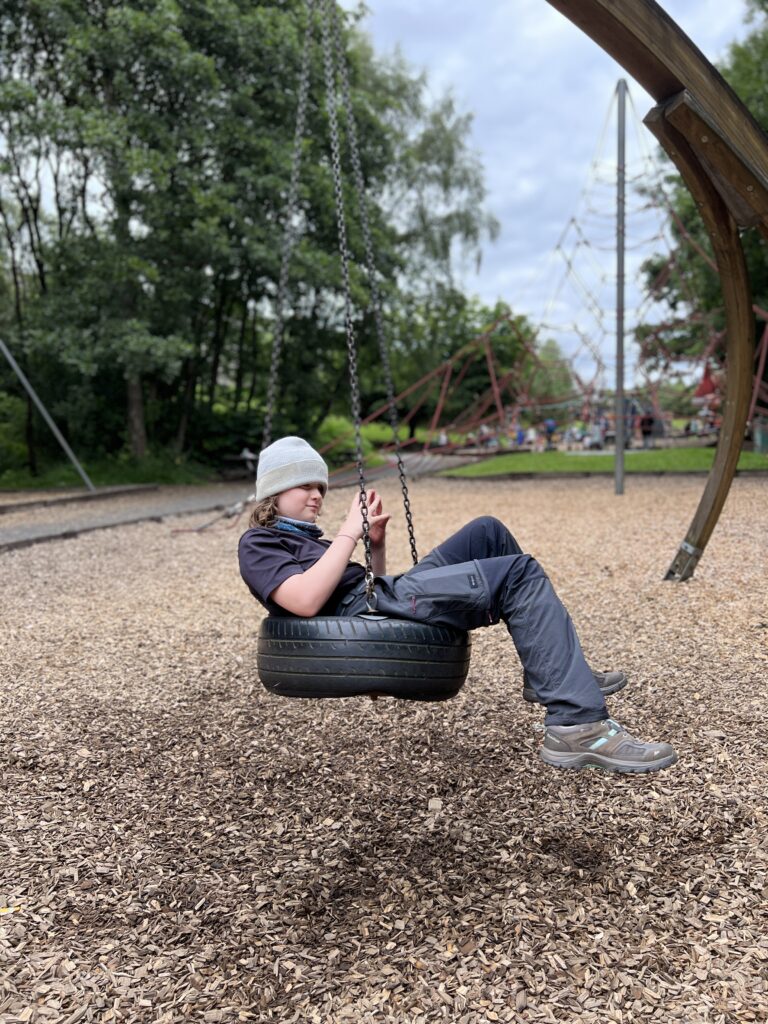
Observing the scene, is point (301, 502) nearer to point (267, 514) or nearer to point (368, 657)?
point (267, 514)

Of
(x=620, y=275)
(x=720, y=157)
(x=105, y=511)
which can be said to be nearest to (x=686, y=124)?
(x=720, y=157)

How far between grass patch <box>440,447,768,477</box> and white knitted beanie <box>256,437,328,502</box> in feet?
38.1

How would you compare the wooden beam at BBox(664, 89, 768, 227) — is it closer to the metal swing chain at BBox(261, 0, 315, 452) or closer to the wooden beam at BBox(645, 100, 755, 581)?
the wooden beam at BBox(645, 100, 755, 581)

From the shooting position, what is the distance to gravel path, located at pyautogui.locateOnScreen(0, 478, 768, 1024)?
1.81 metres

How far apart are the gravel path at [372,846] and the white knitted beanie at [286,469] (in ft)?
3.20

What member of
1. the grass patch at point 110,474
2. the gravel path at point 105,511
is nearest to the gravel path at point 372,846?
the gravel path at point 105,511

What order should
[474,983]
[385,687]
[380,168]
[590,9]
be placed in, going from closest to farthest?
[474,983] → [385,687] → [590,9] → [380,168]

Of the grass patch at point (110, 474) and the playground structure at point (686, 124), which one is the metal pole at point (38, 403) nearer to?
the grass patch at point (110, 474)

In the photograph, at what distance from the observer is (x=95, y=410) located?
15781 millimetres

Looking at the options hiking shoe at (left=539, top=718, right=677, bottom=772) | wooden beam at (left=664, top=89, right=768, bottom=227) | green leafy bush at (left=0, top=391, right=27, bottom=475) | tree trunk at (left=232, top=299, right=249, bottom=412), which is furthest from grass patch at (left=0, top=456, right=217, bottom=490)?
hiking shoe at (left=539, top=718, right=677, bottom=772)

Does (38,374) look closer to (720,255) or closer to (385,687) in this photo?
(720,255)

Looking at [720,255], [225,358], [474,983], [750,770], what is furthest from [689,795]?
[225,358]

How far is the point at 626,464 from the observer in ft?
51.6

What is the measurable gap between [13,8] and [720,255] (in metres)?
13.8
